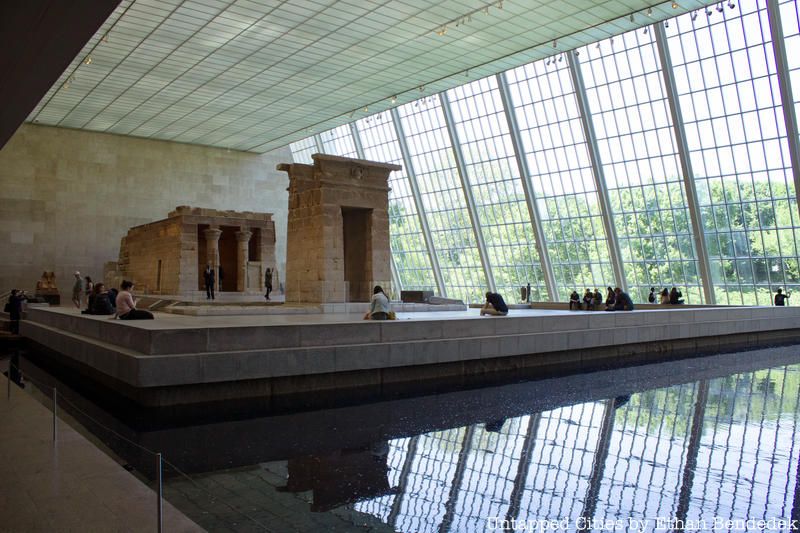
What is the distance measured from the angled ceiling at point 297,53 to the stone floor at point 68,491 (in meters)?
18.3

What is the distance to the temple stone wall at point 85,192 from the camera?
3597cm

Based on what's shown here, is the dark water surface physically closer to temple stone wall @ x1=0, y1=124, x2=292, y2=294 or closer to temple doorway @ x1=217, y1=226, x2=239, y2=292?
temple doorway @ x1=217, y1=226, x2=239, y2=292

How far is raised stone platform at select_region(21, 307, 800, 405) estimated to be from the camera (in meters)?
9.50

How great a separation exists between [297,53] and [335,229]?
1079 centimetres

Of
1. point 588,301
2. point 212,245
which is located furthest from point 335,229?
point 212,245

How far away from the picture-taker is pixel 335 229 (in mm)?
19297

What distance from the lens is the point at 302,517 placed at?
518 cm

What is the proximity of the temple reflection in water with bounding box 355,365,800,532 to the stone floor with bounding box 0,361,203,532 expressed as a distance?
1.79 meters

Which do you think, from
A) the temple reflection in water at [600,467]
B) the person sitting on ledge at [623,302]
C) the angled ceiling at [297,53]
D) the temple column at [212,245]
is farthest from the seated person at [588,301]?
the temple column at [212,245]

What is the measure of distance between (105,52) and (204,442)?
23.4 m

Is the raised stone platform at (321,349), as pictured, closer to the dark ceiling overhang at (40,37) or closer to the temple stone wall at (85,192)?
the dark ceiling overhang at (40,37)

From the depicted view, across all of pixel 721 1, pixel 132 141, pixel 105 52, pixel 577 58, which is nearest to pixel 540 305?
pixel 577 58

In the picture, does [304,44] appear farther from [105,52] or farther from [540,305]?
[540,305]

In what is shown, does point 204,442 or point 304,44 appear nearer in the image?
point 204,442
